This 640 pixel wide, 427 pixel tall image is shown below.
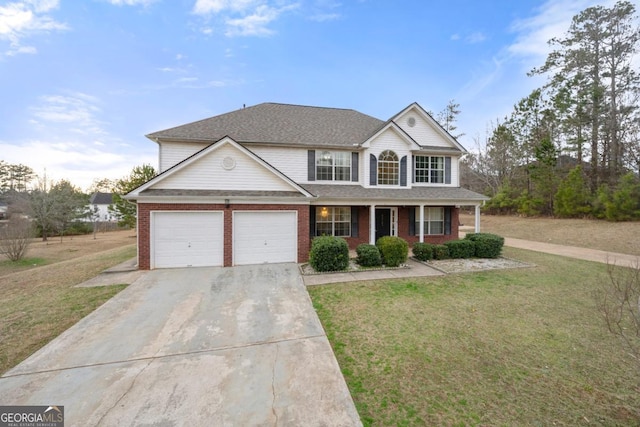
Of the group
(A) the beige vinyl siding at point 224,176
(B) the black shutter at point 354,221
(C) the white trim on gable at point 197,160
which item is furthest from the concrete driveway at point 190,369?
(B) the black shutter at point 354,221

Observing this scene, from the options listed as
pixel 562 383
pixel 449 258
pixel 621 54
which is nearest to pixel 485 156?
pixel 621 54

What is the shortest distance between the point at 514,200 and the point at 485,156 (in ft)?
31.2

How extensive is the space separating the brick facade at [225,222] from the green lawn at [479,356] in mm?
3245

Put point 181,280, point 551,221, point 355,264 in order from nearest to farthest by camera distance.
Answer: point 181,280 < point 355,264 < point 551,221

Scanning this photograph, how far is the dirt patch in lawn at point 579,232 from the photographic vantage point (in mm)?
14812

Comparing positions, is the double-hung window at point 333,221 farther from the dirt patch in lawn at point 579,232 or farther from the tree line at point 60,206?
the tree line at point 60,206

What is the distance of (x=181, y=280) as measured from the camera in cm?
782

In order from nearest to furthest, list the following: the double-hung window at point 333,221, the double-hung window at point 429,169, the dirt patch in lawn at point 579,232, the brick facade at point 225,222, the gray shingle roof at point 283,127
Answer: the brick facade at point 225,222 → the gray shingle roof at point 283,127 → the double-hung window at point 333,221 → the double-hung window at point 429,169 → the dirt patch in lawn at point 579,232

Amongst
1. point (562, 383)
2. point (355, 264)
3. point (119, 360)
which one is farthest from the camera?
point (355, 264)

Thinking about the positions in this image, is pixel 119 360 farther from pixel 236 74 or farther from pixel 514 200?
pixel 514 200

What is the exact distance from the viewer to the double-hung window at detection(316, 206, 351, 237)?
1263 centimetres
